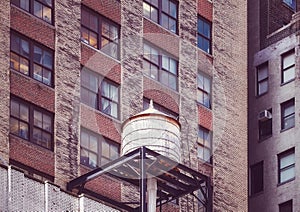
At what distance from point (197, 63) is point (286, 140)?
815cm

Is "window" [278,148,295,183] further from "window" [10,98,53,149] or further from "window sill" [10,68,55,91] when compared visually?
A: "window" [10,98,53,149]

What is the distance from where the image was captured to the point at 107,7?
69.9m

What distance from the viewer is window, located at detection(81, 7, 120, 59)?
6831 centimetres

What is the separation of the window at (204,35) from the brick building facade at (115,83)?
52 mm

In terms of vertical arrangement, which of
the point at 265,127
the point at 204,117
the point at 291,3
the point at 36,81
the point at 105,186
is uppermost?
the point at 291,3

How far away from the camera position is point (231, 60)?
77875 mm

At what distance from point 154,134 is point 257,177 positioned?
21761 millimetres

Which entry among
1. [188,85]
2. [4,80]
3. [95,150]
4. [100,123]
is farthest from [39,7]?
[188,85]

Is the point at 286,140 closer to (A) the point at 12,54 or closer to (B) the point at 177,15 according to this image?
(B) the point at 177,15

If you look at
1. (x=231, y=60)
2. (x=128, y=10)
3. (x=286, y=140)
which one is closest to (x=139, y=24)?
(x=128, y=10)

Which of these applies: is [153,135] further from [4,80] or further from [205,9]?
[205,9]

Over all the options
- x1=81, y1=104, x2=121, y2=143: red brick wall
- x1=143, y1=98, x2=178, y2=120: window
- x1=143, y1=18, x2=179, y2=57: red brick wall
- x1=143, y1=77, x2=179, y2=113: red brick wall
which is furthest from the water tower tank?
x1=143, y1=18, x2=179, y2=57: red brick wall

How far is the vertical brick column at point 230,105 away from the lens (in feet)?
244

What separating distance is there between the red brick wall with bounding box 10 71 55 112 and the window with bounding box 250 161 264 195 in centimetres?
1956
